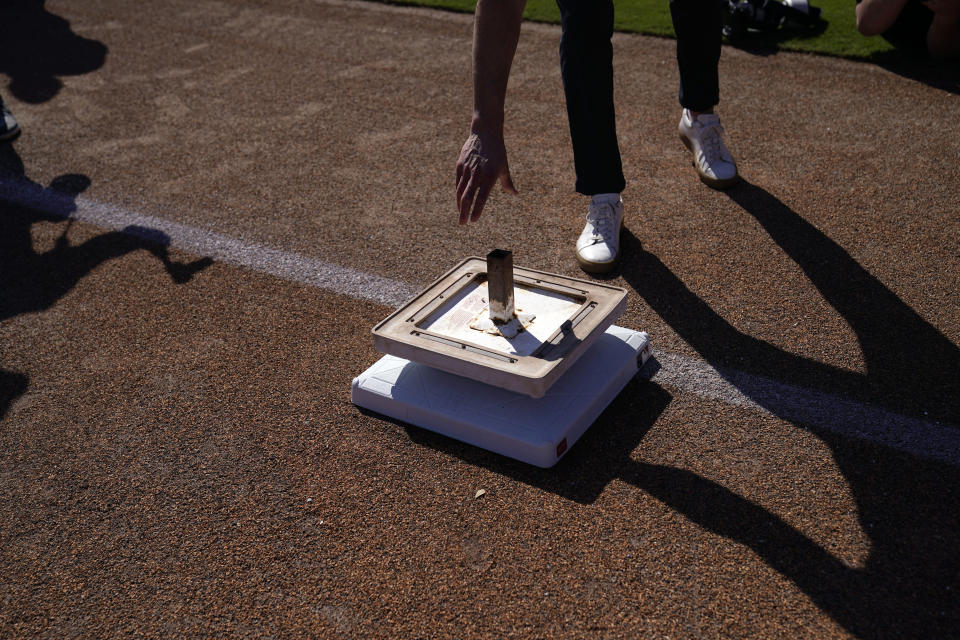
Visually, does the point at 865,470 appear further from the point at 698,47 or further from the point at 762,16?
the point at 762,16

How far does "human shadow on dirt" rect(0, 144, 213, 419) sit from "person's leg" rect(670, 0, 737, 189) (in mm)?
1965

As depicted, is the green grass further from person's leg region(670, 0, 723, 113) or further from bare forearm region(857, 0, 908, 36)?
person's leg region(670, 0, 723, 113)

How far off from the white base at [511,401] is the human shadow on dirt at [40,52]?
383cm

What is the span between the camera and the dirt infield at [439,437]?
1707mm

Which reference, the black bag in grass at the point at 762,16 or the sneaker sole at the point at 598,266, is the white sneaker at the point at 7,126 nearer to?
the sneaker sole at the point at 598,266

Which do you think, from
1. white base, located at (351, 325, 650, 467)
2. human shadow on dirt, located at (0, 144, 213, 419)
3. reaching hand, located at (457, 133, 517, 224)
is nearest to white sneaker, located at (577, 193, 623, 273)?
white base, located at (351, 325, 650, 467)

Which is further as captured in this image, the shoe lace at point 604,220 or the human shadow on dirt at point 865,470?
the shoe lace at point 604,220

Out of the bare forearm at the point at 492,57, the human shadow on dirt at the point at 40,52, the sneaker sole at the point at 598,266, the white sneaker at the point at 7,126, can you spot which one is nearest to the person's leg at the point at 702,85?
the sneaker sole at the point at 598,266

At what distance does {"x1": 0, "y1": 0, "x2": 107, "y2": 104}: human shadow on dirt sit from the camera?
16.8 ft

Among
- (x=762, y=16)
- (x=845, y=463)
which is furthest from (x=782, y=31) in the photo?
(x=845, y=463)

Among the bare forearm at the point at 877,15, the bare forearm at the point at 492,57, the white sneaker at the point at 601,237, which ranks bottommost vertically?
the white sneaker at the point at 601,237

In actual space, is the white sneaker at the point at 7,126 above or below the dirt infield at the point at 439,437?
below

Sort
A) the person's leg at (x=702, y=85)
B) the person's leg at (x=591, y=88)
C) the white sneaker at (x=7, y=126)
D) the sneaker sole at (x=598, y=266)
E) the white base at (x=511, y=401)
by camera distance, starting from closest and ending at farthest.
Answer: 1. the white base at (x=511, y=401)
2. the person's leg at (x=591, y=88)
3. the sneaker sole at (x=598, y=266)
4. the person's leg at (x=702, y=85)
5. the white sneaker at (x=7, y=126)

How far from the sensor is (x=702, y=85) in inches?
127
